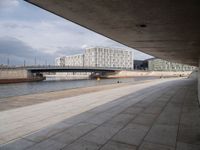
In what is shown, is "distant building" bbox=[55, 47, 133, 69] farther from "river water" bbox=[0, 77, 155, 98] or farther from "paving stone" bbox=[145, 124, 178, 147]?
"paving stone" bbox=[145, 124, 178, 147]

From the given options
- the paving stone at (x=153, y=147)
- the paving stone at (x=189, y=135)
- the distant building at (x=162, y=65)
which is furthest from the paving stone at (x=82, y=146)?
the distant building at (x=162, y=65)

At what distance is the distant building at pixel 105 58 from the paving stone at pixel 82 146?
13315 cm

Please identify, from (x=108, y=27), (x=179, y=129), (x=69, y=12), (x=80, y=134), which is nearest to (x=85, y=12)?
(x=69, y=12)

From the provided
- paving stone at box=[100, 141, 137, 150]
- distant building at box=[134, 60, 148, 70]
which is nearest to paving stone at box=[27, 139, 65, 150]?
paving stone at box=[100, 141, 137, 150]

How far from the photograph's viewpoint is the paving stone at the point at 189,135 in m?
5.81

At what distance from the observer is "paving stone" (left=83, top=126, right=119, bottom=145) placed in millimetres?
5930

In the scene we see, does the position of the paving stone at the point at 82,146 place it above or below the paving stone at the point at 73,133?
below

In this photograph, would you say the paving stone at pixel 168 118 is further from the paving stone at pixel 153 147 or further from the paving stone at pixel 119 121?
the paving stone at pixel 153 147

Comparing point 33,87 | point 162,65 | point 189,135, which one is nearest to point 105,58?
point 162,65

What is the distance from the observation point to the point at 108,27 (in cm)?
711

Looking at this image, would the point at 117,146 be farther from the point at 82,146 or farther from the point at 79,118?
the point at 79,118

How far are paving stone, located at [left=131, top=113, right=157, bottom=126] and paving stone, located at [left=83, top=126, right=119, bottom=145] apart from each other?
1410 millimetres

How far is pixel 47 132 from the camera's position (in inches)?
260

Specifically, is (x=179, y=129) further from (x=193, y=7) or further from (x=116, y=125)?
(x=193, y=7)
